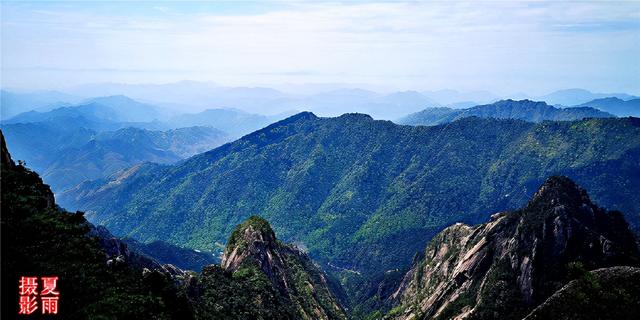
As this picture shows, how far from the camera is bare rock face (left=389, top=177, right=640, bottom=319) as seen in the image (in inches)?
3812

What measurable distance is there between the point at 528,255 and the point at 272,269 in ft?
216

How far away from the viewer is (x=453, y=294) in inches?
4732

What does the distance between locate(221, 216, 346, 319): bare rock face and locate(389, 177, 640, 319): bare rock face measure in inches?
1076

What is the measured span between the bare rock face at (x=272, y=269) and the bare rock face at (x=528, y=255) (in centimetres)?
2734

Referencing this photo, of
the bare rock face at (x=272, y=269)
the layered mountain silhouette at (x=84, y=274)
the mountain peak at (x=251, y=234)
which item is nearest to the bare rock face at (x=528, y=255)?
the bare rock face at (x=272, y=269)

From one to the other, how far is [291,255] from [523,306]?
94351mm

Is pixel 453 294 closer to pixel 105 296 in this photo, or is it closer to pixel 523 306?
pixel 523 306

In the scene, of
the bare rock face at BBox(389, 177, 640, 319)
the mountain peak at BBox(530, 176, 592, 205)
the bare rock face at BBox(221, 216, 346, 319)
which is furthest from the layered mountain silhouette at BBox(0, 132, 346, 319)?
the mountain peak at BBox(530, 176, 592, 205)

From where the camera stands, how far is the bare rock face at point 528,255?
96.8 meters

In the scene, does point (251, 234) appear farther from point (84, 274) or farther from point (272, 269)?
point (84, 274)

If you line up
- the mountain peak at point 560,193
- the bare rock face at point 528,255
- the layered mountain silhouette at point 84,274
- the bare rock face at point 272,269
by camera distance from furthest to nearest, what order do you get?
the bare rock face at point 272,269
the mountain peak at point 560,193
the bare rock face at point 528,255
the layered mountain silhouette at point 84,274

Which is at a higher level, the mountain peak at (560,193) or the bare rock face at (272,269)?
the mountain peak at (560,193)

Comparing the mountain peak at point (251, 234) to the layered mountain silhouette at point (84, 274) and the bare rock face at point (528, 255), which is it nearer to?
the layered mountain silhouette at point (84, 274)

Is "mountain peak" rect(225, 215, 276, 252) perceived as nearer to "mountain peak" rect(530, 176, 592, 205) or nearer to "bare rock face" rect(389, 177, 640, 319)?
"bare rock face" rect(389, 177, 640, 319)
